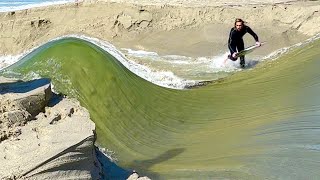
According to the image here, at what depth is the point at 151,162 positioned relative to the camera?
6.36m

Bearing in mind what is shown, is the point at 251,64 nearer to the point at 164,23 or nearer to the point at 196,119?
the point at 164,23

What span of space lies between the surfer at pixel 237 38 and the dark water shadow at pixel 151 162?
5.69 m

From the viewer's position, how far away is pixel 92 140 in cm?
481

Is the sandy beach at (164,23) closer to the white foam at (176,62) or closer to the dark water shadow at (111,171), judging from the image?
the white foam at (176,62)

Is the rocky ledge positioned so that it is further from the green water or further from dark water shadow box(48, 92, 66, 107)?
the green water

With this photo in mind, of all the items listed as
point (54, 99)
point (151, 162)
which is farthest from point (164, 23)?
point (54, 99)

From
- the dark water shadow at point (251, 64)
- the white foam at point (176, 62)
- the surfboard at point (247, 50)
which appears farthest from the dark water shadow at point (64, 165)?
the surfboard at point (247, 50)

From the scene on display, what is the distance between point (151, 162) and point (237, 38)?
6.49 meters

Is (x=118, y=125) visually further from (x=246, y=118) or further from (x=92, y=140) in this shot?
(x=92, y=140)

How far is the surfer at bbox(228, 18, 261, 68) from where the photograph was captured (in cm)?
1216

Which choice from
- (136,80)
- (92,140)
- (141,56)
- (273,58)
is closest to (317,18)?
(273,58)

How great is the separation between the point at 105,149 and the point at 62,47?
2.73 meters

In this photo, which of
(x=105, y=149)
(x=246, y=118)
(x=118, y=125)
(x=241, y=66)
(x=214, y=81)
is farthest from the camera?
(x=241, y=66)

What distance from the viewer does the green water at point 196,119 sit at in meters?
6.27
